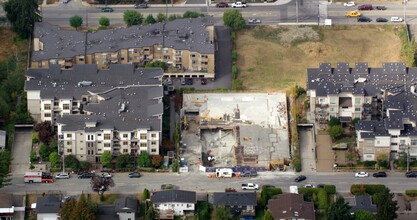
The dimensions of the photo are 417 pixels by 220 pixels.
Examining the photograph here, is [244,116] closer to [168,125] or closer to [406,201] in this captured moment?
[168,125]

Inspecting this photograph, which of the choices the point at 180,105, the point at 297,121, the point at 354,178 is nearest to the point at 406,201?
the point at 354,178

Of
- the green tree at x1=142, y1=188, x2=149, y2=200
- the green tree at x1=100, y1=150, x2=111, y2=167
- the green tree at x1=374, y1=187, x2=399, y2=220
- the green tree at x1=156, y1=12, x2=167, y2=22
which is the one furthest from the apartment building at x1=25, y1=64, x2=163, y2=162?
the green tree at x1=374, y1=187, x2=399, y2=220

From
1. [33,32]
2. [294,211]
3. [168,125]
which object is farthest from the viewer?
[33,32]

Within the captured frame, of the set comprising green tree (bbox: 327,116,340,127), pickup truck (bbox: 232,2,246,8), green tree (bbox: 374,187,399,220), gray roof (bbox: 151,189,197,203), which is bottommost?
green tree (bbox: 374,187,399,220)

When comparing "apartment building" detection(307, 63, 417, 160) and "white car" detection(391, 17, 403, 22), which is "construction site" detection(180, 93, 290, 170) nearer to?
"apartment building" detection(307, 63, 417, 160)

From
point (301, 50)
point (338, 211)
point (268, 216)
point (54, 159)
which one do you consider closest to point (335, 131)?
point (338, 211)

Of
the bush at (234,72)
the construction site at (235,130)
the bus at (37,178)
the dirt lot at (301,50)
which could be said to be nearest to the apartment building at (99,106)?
the bus at (37,178)

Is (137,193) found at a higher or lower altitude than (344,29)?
lower
